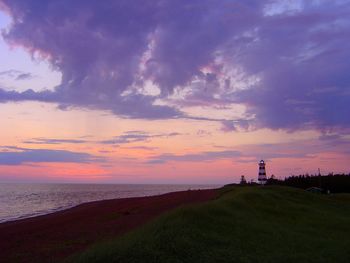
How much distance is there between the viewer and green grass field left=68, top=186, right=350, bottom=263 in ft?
35.3

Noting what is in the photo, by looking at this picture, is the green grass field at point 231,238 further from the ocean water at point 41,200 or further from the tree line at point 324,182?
the tree line at point 324,182

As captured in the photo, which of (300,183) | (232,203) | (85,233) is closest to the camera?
(85,233)

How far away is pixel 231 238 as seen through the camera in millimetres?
13281

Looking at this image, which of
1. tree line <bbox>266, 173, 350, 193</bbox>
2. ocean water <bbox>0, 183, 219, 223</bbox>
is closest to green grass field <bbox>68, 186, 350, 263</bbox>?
ocean water <bbox>0, 183, 219, 223</bbox>

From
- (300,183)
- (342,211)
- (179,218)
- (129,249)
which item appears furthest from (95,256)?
(300,183)

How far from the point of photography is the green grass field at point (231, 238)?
35.3 feet

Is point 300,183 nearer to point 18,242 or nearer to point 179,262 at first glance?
point 18,242

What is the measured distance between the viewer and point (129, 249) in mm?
10609

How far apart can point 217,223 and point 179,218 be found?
1.61 metres

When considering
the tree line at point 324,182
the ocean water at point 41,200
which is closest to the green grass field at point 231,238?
the ocean water at point 41,200

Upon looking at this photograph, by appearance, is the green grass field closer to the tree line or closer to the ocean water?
the ocean water

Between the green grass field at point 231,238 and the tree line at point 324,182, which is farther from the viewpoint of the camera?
the tree line at point 324,182

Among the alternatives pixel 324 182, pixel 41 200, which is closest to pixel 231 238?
pixel 324 182

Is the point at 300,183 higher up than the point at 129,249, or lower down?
higher up
